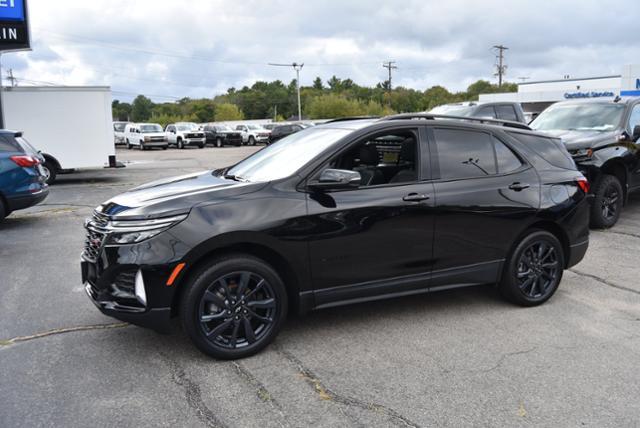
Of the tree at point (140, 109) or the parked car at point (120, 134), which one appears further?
the tree at point (140, 109)

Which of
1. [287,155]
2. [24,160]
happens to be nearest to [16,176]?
[24,160]

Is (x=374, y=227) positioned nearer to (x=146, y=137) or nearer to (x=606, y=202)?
(x=606, y=202)

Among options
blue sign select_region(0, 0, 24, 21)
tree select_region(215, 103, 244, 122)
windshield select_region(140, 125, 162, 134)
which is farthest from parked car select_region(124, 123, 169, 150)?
tree select_region(215, 103, 244, 122)

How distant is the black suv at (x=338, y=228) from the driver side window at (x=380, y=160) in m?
0.01

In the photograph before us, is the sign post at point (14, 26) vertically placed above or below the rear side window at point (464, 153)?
above

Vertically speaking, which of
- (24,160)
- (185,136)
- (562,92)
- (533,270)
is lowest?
(533,270)

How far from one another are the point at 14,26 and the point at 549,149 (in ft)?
54.3

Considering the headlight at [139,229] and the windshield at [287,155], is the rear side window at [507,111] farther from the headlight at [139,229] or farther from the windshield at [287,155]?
the headlight at [139,229]

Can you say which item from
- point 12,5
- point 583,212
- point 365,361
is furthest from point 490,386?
point 12,5

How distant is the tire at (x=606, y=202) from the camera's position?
848cm

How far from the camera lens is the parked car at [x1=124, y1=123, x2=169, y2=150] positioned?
35781mm

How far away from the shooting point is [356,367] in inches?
154

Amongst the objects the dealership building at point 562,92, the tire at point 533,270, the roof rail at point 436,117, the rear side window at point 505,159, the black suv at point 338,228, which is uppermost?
the dealership building at point 562,92

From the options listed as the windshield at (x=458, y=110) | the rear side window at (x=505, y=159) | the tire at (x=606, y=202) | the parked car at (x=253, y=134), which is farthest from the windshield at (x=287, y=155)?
the parked car at (x=253, y=134)
